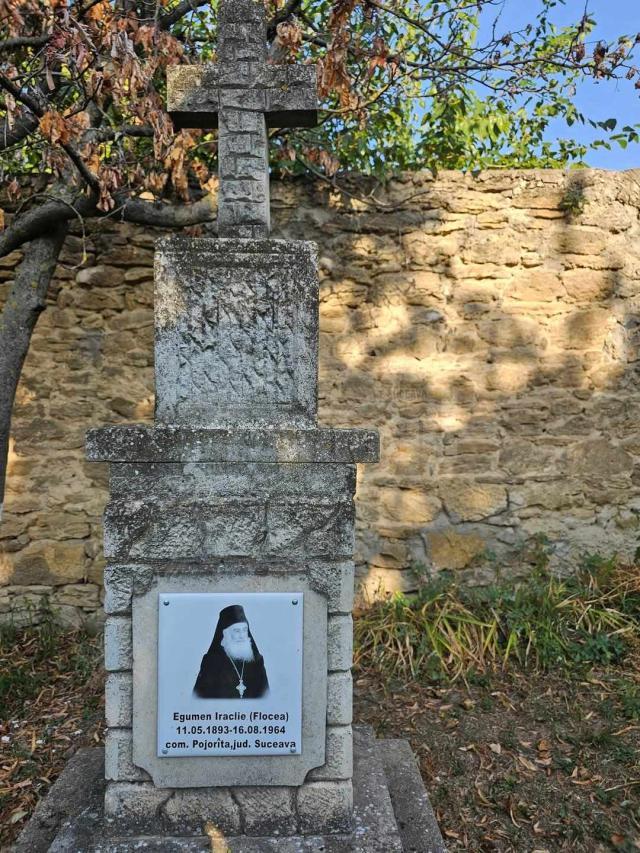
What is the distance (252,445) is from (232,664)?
764mm

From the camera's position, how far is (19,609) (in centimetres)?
473

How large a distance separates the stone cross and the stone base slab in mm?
2073

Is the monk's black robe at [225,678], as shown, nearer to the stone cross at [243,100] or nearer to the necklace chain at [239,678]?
the necklace chain at [239,678]

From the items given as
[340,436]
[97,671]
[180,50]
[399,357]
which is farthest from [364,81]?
[97,671]

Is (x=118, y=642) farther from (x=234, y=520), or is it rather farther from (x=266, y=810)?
(x=266, y=810)

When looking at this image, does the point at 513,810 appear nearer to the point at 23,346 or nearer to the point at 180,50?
the point at 23,346

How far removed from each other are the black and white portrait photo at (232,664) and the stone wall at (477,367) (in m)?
2.62

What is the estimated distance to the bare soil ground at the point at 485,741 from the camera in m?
2.93

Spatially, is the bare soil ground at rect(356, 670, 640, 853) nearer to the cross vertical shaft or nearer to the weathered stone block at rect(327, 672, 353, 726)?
the weathered stone block at rect(327, 672, 353, 726)

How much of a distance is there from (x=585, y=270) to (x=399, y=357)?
149 cm

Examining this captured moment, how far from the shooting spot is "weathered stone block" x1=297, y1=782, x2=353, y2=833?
233cm

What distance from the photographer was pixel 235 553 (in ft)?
7.61

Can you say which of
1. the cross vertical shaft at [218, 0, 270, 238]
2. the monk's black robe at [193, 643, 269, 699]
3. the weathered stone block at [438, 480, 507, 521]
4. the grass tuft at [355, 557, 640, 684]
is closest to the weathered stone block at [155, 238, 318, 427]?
the cross vertical shaft at [218, 0, 270, 238]

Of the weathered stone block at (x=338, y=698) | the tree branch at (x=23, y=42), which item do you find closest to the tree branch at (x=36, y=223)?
the tree branch at (x=23, y=42)
